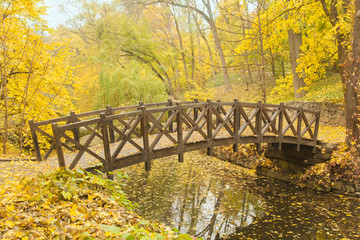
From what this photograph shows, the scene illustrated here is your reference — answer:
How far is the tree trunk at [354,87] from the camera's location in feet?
24.5

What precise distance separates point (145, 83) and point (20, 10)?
8.17 meters

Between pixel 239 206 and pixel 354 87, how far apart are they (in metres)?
5.00

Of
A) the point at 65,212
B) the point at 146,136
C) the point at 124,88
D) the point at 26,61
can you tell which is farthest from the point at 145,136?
the point at 124,88

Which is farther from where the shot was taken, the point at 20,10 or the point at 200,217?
the point at 20,10

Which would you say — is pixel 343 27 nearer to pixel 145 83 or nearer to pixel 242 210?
pixel 242 210

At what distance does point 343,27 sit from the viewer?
818 cm

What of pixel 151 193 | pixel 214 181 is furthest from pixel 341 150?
pixel 151 193

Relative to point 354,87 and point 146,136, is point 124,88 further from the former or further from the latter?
point 354,87

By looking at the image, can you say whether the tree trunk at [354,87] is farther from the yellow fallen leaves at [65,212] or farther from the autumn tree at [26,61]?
the autumn tree at [26,61]

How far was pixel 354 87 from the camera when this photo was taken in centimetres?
773

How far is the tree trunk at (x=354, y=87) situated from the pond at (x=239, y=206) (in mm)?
2042

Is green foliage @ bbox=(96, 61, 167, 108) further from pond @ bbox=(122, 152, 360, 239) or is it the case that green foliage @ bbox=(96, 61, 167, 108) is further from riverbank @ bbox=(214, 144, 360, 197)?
riverbank @ bbox=(214, 144, 360, 197)

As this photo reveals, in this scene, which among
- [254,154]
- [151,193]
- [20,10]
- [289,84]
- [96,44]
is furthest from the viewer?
[96,44]

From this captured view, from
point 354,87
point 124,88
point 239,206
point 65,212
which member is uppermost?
point 124,88
